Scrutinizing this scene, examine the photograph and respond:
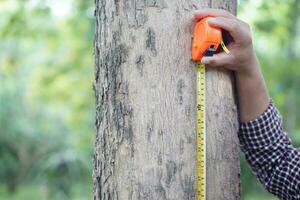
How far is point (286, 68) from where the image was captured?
7.89 metres

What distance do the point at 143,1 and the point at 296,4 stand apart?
16.5ft

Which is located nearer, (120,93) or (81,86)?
(120,93)

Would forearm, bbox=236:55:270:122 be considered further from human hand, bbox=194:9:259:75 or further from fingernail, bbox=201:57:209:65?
fingernail, bbox=201:57:209:65

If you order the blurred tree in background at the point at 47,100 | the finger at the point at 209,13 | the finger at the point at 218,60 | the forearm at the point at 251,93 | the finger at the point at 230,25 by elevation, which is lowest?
the blurred tree in background at the point at 47,100

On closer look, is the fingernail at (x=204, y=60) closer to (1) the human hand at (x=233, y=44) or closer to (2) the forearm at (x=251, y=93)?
(1) the human hand at (x=233, y=44)

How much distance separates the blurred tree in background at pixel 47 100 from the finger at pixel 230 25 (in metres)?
4.81

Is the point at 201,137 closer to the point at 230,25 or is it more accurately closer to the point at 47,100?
the point at 230,25

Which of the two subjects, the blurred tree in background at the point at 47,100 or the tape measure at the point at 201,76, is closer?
the tape measure at the point at 201,76

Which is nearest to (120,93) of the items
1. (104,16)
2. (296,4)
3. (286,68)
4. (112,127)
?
(112,127)

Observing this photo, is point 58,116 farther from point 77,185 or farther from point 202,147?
point 202,147

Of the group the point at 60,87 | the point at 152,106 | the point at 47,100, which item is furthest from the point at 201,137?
the point at 47,100

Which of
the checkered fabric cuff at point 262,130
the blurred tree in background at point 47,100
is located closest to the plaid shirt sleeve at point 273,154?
the checkered fabric cuff at point 262,130

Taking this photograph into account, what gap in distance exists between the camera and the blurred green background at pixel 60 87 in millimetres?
6879

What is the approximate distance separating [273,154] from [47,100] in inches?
450
